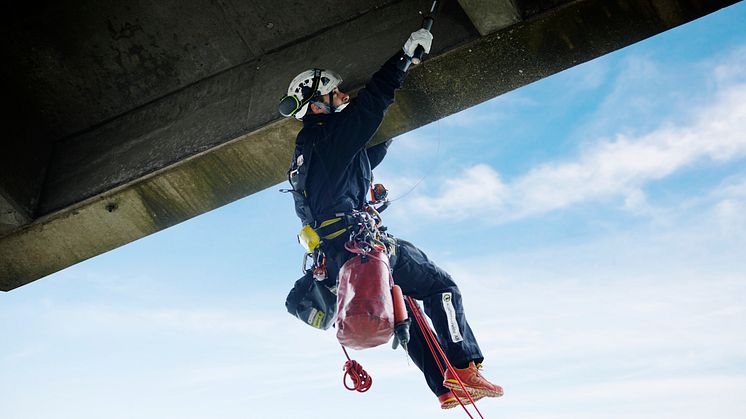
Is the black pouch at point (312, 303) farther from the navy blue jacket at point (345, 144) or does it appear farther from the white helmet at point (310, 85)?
the white helmet at point (310, 85)

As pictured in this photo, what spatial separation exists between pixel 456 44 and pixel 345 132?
2.66ft

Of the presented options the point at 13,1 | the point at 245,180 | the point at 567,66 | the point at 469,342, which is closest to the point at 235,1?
the point at 245,180

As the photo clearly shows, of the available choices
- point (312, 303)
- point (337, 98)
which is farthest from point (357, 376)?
point (337, 98)

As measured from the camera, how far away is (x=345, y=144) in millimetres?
4020

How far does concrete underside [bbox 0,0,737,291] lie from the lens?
Result: 4.17 metres

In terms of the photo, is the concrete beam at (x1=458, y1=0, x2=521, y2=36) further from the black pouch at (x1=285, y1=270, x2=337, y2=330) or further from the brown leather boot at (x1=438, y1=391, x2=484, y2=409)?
the brown leather boot at (x1=438, y1=391, x2=484, y2=409)

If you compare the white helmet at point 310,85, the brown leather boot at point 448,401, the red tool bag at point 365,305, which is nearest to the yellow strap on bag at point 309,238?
the red tool bag at point 365,305

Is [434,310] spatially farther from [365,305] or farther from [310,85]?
[310,85]

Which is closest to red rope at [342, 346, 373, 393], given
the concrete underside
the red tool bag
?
the red tool bag

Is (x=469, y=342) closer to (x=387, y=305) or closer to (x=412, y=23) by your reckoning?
(x=387, y=305)

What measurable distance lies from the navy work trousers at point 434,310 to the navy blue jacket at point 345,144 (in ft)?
1.25

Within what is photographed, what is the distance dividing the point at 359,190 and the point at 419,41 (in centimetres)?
93

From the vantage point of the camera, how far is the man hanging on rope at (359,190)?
389 centimetres

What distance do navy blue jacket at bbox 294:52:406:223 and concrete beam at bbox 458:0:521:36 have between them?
1.54 ft
